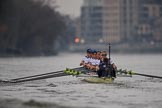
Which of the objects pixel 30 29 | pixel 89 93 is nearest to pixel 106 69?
pixel 89 93

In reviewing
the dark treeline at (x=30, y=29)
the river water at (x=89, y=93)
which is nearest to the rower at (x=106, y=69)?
the river water at (x=89, y=93)

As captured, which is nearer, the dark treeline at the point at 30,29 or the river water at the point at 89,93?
the river water at the point at 89,93

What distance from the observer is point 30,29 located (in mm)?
153500

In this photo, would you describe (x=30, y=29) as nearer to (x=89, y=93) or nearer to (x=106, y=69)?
(x=106, y=69)

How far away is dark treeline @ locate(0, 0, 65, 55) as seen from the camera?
137500 millimetres

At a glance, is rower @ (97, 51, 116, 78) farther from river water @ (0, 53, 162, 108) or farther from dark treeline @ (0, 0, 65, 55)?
dark treeline @ (0, 0, 65, 55)

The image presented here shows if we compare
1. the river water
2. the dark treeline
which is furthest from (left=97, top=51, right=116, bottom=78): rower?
the dark treeline

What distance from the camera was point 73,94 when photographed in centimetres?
4278

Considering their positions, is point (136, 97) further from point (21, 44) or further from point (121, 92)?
point (21, 44)

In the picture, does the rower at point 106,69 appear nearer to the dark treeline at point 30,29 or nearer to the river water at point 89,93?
the river water at point 89,93

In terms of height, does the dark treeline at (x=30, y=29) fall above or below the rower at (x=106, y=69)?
above

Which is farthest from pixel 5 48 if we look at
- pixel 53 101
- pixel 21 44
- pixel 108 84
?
pixel 53 101

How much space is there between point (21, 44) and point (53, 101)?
4757 inches

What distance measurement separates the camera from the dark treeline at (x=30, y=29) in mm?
137500
